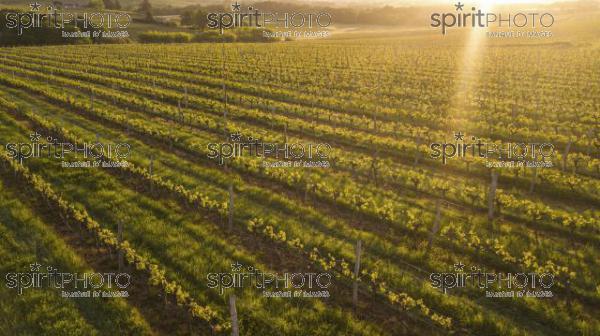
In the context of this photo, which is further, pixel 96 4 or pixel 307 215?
pixel 96 4

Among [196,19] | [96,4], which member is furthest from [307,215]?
[96,4]

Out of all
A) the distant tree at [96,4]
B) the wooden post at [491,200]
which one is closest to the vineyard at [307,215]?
the wooden post at [491,200]

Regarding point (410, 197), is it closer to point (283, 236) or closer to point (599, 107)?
point (283, 236)

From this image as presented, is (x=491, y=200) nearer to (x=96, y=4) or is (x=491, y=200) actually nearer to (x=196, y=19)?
(x=196, y=19)

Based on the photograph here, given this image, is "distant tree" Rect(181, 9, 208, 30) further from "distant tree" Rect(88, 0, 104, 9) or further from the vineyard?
the vineyard

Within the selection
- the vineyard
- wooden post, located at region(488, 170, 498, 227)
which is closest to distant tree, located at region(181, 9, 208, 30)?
the vineyard

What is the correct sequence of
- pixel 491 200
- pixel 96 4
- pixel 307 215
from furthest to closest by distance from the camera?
1. pixel 96 4
2. pixel 307 215
3. pixel 491 200

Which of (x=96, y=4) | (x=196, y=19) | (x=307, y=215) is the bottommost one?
(x=307, y=215)

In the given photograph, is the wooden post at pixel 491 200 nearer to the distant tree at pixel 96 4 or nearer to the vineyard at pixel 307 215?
the vineyard at pixel 307 215
